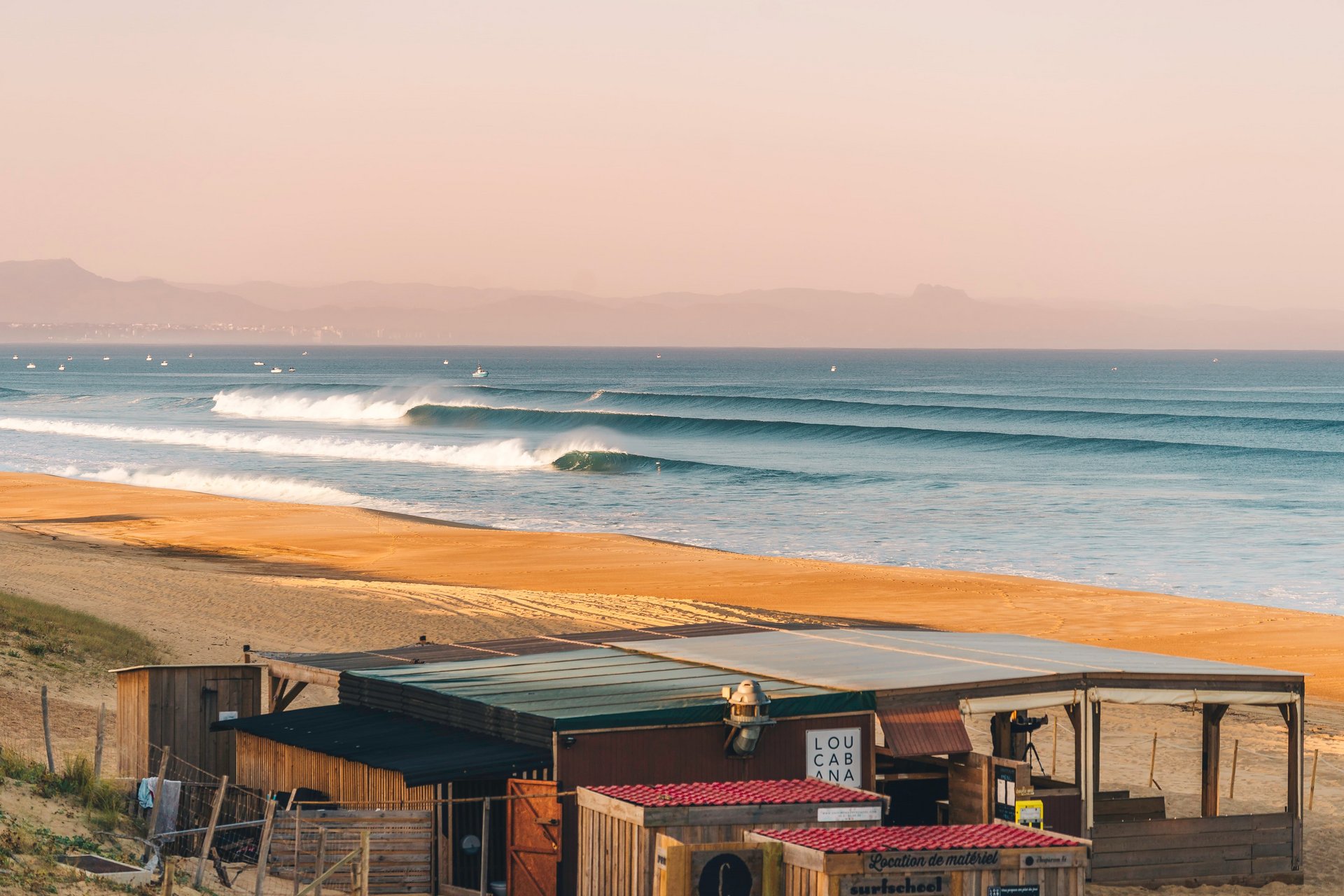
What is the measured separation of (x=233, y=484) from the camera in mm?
55312

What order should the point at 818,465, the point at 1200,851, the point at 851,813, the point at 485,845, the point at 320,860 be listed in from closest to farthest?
1. the point at 851,813
2. the point at 320,860
3. the point at 485,845
4. the point at 1200,851
5. the point at 818,465

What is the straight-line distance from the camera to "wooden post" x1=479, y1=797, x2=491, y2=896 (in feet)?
38.4

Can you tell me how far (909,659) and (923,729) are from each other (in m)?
1.84

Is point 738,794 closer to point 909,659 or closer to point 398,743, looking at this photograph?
point 398,743

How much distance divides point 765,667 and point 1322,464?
57960 mm

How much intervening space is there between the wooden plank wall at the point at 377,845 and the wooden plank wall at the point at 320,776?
0.20m

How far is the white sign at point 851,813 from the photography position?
35.0 feet

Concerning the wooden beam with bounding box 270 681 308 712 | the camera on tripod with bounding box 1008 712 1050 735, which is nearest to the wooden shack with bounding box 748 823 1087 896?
the camera on tripod with bounding box 1008 712 1050 735

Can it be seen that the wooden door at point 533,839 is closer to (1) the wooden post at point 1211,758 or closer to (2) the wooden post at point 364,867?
(2) the wooden post at point 364,867

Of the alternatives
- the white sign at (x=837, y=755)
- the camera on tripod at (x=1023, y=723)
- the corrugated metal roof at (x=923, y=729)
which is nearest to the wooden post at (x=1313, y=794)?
the camera on tripod at (x=1023, y=723)

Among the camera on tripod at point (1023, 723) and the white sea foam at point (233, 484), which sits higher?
the camera on tripod at point (1023, 723)

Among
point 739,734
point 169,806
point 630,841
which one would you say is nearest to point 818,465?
point 169,806

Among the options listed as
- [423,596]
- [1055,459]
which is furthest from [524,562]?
[1055,459]

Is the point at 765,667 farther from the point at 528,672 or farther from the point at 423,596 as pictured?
the point at 423,596
